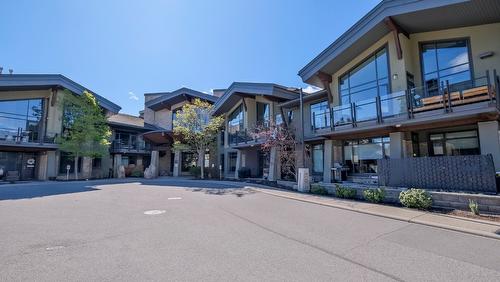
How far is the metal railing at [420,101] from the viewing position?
10.2 meters

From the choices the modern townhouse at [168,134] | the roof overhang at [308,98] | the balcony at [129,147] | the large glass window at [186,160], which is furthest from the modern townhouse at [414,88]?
the balcony at [129,147]

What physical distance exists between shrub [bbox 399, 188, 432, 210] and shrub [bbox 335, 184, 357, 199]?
2.38 m

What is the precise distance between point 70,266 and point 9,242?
8.31ft

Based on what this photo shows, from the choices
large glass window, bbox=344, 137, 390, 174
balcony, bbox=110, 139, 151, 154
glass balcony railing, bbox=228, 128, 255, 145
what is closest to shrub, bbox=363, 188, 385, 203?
large glass window, bbox=344, 137, 390, 174

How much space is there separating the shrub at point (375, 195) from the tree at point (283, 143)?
7.33 metres

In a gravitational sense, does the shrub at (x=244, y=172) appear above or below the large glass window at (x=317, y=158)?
below

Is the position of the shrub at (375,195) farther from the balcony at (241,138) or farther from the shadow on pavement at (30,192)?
the shadow on pavement at (30,192)

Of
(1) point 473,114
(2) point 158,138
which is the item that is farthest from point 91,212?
(2) point 158,138

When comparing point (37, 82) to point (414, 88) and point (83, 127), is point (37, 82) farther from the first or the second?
point (414, 88)

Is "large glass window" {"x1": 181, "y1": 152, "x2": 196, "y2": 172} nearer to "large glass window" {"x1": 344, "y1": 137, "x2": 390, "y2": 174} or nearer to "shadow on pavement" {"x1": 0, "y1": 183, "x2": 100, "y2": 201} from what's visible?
"shadow on pavement" {"x1": 0, "y1": 183, "x2": 100, "y2": 201}

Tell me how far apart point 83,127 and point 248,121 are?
1568cm

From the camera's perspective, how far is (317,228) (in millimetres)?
7066

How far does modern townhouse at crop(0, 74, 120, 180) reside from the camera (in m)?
22.3

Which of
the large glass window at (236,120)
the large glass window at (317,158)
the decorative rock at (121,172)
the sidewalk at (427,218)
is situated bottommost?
the sidewalk at (427,218)
